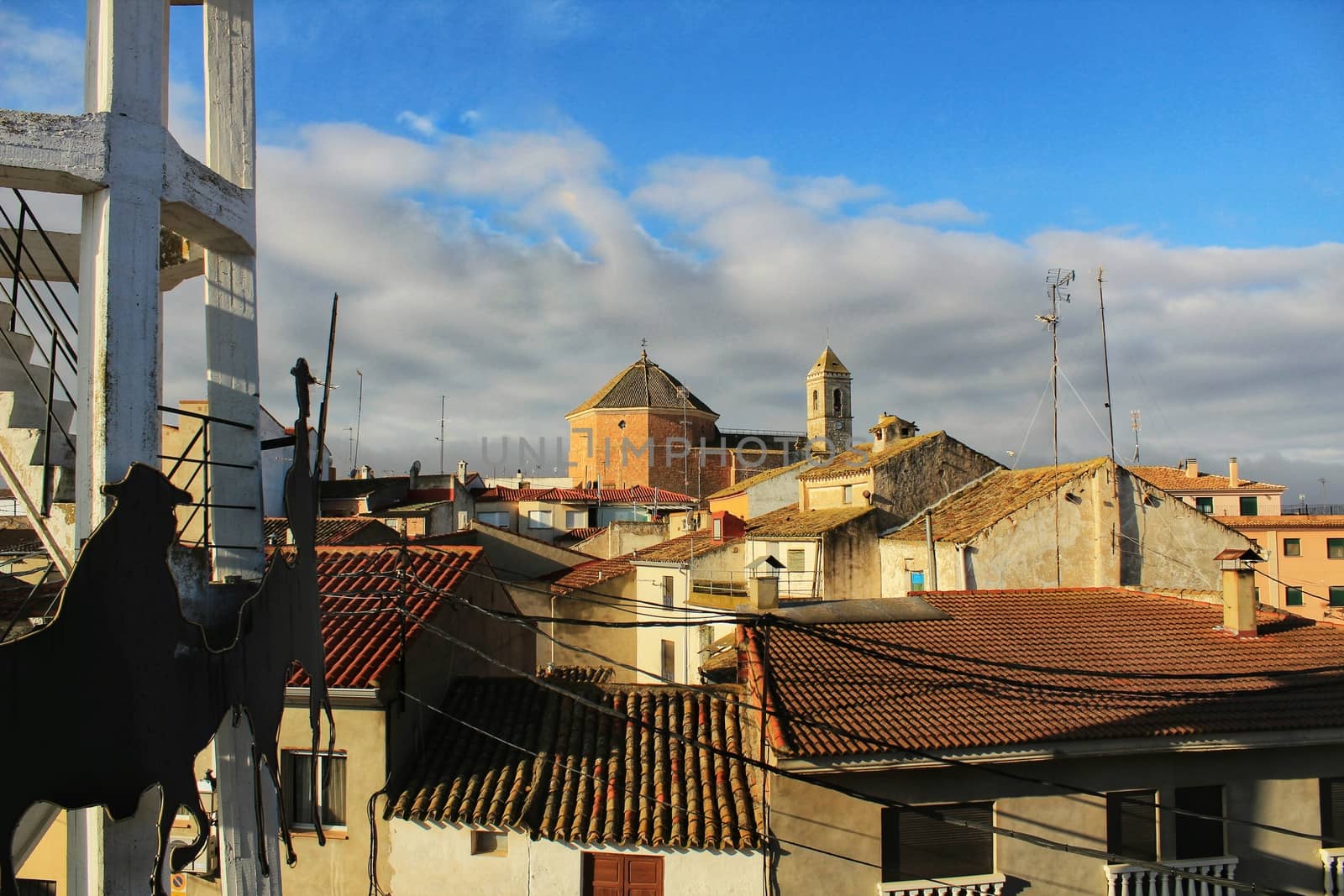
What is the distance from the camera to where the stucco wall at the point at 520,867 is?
9.39 m

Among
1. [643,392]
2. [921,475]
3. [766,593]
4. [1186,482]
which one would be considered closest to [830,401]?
[643,392]

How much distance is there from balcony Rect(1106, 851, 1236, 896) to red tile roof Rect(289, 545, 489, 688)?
7.78 m

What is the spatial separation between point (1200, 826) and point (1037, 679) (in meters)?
2.18

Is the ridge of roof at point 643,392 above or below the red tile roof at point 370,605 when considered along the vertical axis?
above

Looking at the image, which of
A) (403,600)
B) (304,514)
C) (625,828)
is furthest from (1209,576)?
(304,514)

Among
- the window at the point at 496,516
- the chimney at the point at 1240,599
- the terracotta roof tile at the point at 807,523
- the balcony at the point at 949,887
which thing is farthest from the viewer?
the window at the point at 496,516

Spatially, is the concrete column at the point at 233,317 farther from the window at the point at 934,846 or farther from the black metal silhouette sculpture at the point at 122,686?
the window at the point at 934,846

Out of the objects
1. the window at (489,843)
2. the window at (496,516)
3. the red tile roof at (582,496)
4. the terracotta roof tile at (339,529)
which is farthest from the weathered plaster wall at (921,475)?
the red tile roof at (582,496)

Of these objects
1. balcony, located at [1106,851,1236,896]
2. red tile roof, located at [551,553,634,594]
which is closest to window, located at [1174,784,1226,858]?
balcony, located at [1106,851,1236,896]

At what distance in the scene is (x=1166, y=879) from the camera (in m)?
9.73

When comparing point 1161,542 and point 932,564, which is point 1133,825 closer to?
point 932,564

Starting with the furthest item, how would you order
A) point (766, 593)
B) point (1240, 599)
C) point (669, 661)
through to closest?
point (669, 661), point (766, 593), point (1240, 599)

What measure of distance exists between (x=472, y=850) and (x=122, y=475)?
25.6ft

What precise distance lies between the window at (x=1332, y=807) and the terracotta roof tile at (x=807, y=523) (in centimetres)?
1242
